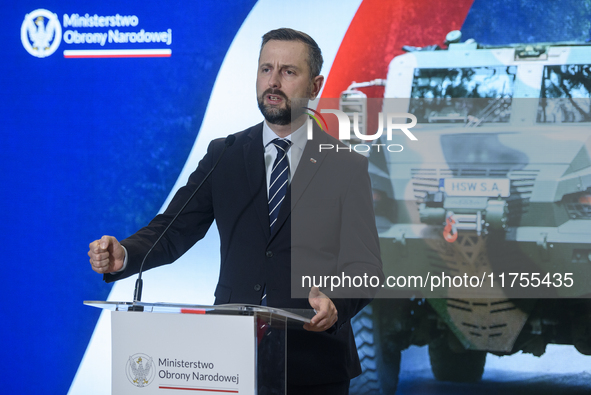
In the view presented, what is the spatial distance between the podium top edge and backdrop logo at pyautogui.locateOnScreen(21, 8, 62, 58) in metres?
2.30

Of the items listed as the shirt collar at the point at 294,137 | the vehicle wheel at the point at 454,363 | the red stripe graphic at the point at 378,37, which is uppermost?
the red stripe graphic at the point at 378,37

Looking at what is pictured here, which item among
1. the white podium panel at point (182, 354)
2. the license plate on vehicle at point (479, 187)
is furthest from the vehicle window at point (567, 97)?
the white podium panel at point (182, 354)

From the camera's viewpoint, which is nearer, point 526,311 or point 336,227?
point 336,227

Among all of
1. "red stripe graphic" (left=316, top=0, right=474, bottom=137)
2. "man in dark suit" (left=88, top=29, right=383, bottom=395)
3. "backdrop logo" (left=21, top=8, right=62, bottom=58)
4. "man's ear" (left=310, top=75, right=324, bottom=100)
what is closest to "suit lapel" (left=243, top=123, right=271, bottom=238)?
"man in dark suit" (left=88, top=29, right=383, bottom=395)

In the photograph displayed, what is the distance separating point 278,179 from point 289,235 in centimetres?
26

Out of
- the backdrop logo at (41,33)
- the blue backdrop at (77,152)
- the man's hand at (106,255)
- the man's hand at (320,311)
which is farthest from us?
the backdrop logo at (41,33)

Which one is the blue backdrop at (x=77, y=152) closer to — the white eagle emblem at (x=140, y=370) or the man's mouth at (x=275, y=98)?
the man's mouth at (x=275, y=98)

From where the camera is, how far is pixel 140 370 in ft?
4.01

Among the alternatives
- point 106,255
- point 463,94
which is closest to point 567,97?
point 463,94

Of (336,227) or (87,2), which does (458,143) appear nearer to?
(336,227)

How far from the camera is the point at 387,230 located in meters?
2.60

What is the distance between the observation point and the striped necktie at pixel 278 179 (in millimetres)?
1899

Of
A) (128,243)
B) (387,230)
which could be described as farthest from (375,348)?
(128,243)

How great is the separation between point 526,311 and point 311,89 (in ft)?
5.26
